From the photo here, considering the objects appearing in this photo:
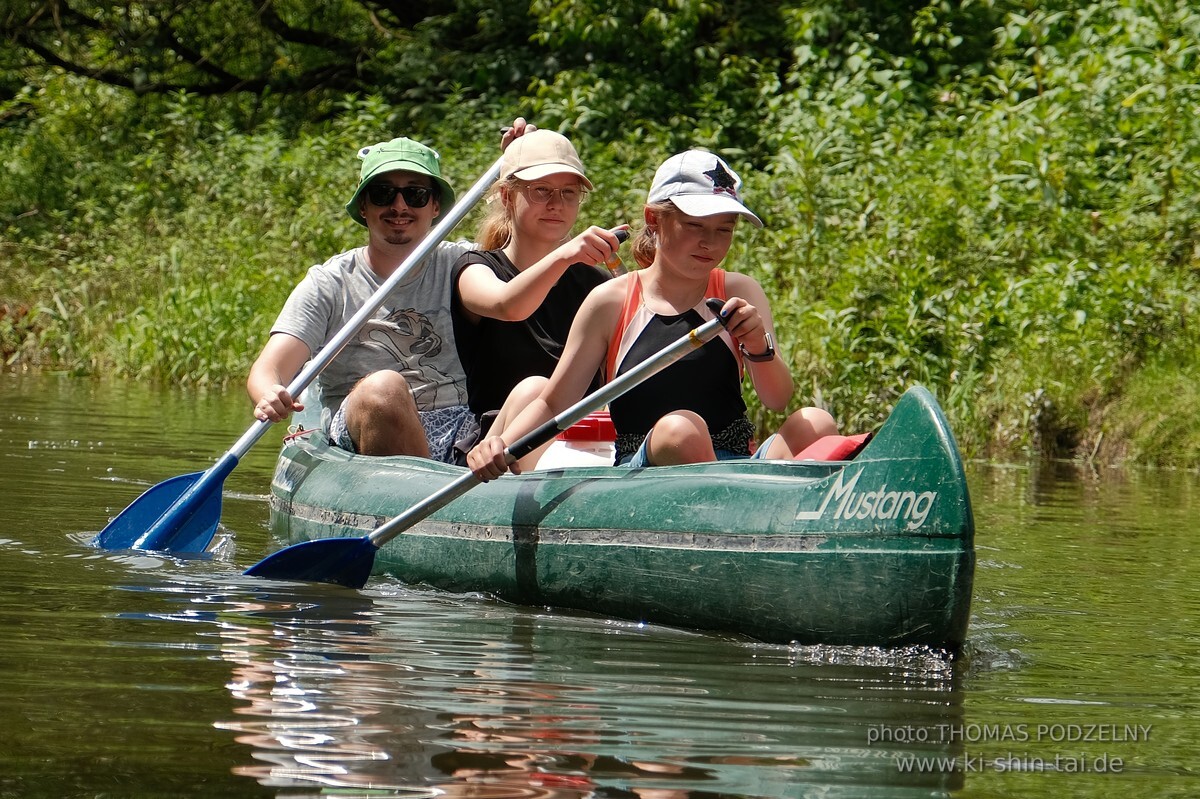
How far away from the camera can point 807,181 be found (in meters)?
9.16

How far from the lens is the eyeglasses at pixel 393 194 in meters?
5.11

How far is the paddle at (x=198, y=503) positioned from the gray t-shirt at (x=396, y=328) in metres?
0.13

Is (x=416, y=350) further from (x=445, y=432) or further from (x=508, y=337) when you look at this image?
(x=508, y=337)

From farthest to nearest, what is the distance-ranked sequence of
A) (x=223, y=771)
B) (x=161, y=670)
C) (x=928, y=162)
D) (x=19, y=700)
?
(x=928, y=162)
(x=161, y=670)
(x=19, y=700)
(x=223, y=771)

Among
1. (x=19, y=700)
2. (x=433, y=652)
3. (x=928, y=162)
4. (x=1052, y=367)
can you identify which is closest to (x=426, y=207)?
(x=433, y=652)

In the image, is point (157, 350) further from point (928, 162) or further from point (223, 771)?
point (223, 771)

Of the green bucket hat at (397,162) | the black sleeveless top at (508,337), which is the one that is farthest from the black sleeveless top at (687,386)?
the green bucket hat at (397,162)

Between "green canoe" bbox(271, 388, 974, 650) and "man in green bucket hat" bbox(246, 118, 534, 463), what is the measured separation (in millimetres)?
664

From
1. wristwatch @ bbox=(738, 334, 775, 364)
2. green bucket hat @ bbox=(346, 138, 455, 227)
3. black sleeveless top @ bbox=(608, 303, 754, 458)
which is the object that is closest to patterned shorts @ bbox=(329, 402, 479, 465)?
green bucket hat @ bbox=(346, 138, 455, 227)

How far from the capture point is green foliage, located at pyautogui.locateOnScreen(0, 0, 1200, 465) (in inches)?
324

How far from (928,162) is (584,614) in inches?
244

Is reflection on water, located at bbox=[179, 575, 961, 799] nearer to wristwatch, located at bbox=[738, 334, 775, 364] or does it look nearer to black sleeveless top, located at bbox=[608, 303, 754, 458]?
black sleeveless top, located at bbox=[608, 303, 754, 458]

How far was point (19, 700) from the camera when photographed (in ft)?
8.99

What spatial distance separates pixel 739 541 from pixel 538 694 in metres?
0.73
